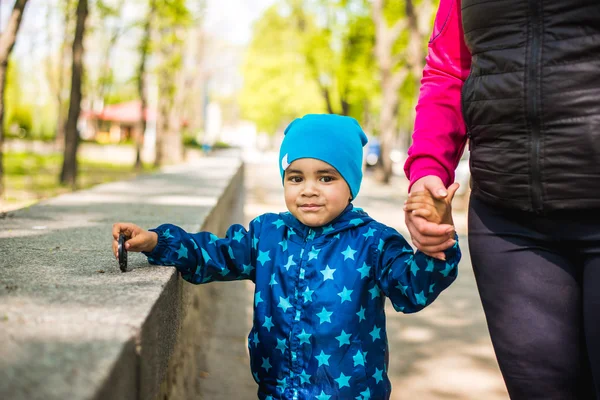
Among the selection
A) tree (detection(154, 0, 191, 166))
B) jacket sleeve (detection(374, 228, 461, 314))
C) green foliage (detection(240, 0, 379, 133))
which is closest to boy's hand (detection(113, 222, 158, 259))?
jacket sleeve (detection(374, 228, 461, 314))

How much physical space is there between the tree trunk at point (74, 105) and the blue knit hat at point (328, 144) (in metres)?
11.0

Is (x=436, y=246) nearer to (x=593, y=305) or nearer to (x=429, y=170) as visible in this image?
(x=429, y=170)

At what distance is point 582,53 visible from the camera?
1661 millimetres

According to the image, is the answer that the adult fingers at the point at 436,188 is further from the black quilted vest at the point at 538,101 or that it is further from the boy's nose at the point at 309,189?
the boy's nose at the point at 309,189

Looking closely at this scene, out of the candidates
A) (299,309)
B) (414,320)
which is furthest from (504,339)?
(414,320)

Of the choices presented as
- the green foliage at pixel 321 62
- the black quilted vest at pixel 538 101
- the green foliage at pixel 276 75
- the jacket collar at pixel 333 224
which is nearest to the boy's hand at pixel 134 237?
the jacket collar at pixel 333 224

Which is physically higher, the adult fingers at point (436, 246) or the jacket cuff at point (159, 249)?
the adult fingers at point (436, 246)

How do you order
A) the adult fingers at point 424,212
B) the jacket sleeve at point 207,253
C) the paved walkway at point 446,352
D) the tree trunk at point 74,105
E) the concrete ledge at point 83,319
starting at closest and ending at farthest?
the concrete ledge at point 83,319
the adult fingers at point 424,212
the jacket sleeve at point 207,253
the paved walkway at point 446,352
the tree trunk at point 74,105

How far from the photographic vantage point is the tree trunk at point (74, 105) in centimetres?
1279

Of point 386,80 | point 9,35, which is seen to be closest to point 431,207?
point 9,35

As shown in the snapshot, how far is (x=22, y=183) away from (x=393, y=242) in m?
12.4

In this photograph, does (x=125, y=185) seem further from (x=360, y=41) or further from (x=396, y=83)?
(x=360, y=41)

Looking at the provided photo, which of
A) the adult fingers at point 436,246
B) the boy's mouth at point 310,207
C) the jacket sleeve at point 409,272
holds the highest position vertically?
the adult fingers at point 436,246

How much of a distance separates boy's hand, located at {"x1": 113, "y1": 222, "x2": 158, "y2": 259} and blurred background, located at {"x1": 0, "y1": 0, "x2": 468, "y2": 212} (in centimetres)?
625
